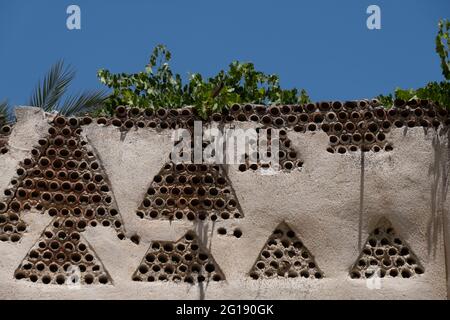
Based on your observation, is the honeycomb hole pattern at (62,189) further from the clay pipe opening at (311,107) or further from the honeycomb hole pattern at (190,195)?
the clay pipe opening at (311,107)

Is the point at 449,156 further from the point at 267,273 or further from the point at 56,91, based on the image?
the point at 56,91

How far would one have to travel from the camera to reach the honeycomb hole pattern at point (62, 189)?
12297mm

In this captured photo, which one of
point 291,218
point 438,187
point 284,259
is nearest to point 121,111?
point 291,218

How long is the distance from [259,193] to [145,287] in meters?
1.32

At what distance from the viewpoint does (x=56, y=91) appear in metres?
15.2

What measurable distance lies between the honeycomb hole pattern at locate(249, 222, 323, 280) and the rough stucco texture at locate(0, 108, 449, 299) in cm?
5

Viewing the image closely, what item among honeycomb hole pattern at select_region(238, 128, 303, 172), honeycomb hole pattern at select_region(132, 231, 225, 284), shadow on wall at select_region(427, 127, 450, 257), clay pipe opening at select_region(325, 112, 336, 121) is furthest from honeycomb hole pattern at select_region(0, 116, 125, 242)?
shadow on wall at select_region(427, 127, 450, 257)

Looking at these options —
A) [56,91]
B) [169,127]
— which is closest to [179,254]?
[169,127]

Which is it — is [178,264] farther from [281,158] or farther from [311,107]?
[311,107]

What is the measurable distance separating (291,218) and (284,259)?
14.6 inches

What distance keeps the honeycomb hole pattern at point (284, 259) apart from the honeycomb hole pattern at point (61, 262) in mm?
1363

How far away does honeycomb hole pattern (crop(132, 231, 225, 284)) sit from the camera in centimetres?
1213

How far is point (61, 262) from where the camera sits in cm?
1219

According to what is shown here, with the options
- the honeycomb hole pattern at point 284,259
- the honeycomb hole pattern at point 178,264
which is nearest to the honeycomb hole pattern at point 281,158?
the honeycomb hole pattern at point 284,259
